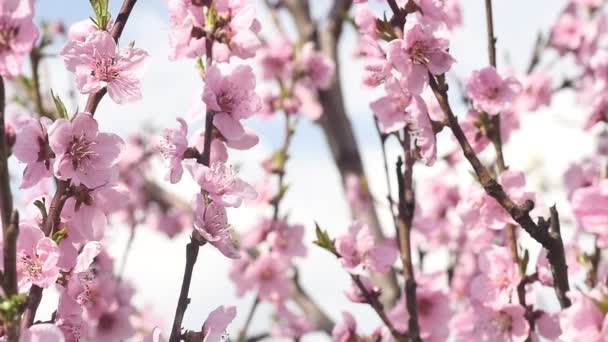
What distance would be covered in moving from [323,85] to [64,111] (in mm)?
3132

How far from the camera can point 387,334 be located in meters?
2.29

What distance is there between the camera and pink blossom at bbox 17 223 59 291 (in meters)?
1.46

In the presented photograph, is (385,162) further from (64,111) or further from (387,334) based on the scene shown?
(64,111)

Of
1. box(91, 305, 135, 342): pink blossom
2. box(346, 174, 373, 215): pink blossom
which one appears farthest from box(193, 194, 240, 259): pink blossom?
box(346, 174, 373, 215): pink blossom

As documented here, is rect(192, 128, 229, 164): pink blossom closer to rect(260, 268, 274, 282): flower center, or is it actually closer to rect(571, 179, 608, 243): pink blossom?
rect(571, 179, 608, 243): pink blossom

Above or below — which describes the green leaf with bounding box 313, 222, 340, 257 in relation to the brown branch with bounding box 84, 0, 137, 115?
below

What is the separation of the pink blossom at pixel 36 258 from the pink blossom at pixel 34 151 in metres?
0.14

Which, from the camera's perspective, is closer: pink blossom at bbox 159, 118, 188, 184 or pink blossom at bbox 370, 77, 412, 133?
pink blossom at bbox 159, 118, 188, 184

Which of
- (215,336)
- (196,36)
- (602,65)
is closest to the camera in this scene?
(215,336)

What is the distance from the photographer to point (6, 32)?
1.37 m

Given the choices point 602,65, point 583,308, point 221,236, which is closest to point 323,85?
point 602,65

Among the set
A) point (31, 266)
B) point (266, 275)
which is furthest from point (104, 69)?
point (266, 275)

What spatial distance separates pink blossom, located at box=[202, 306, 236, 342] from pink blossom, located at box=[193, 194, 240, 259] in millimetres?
117

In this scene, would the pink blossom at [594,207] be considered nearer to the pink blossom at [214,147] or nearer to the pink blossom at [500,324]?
the pink blossom at [500,324]
